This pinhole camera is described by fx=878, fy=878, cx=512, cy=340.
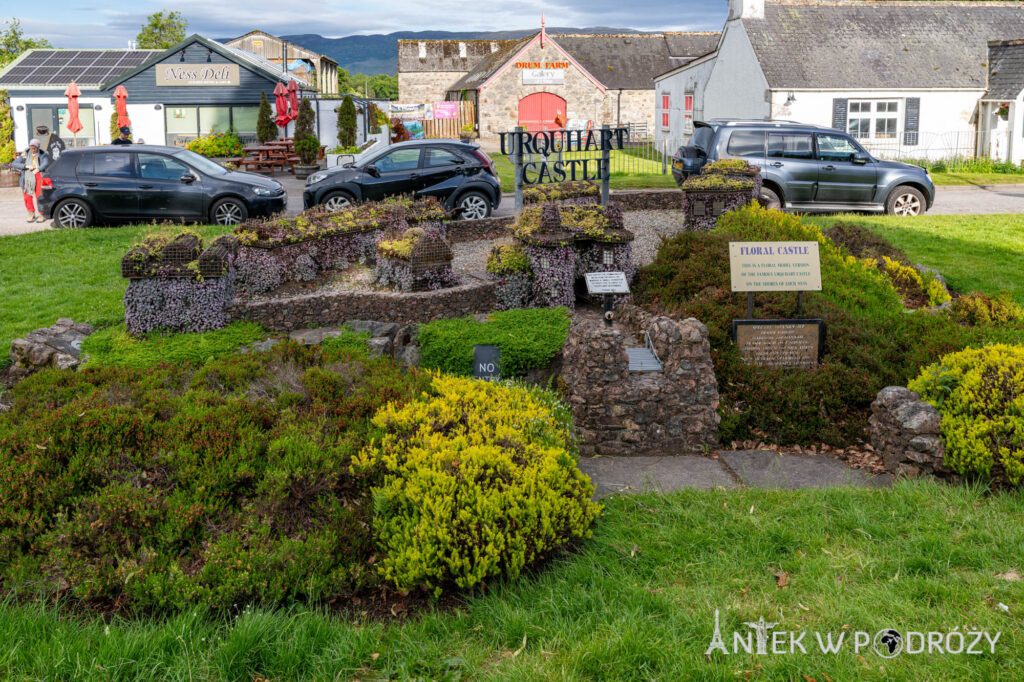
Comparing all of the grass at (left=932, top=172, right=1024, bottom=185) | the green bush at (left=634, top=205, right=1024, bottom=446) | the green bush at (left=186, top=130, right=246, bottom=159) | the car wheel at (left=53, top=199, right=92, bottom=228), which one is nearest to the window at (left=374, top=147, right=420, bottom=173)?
the car wheel at (left=53, top=199, right=92, bottom=228)

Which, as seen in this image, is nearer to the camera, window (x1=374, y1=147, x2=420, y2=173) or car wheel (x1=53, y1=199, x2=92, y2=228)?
car wheel (x1=53, y1=199, x2=92, y2=228)

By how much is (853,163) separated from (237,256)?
1198cm

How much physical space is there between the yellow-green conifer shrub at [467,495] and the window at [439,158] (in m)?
11.6

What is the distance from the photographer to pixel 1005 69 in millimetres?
26703

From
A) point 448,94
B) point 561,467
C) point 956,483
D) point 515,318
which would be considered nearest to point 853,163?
point 515,318

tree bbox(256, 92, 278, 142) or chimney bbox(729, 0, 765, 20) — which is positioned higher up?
chimney bbox(729, 0, 765, 20)

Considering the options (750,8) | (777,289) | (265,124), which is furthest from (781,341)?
(265,124)

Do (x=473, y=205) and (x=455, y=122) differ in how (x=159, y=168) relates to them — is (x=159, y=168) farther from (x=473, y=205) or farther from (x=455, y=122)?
(x=455, y=122)

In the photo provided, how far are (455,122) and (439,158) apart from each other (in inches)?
1336

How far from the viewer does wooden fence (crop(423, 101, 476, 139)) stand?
48625 mm

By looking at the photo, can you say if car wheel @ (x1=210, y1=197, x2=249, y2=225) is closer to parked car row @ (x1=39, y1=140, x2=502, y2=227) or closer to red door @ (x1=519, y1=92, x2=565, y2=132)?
parked car row @ (x1=39, y1=140, x2=502, y2=227)

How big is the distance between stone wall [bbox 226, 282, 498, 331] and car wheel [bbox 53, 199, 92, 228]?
7.90 metres

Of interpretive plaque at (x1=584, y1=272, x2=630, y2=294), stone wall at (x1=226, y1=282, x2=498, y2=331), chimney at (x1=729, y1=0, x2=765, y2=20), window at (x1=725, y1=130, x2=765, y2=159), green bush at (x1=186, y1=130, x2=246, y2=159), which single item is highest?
chimney at (x1=729, y1=0, x2=765, y2=20)

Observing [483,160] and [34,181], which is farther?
[34,181]
